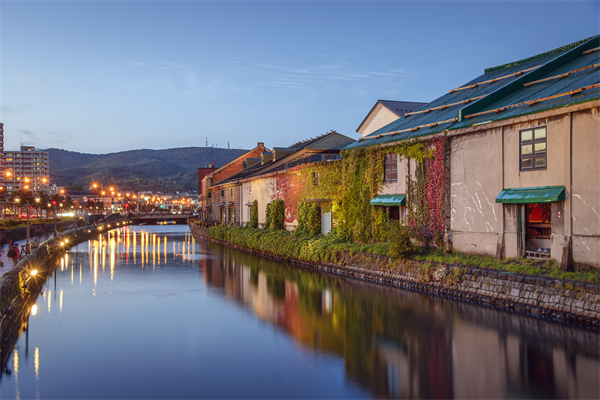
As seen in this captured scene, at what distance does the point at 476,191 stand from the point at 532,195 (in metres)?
2.82

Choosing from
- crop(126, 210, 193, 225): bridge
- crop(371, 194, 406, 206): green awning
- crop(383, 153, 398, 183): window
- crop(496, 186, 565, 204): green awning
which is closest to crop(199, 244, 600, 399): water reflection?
crop(496, 186, 565, 204): green awning

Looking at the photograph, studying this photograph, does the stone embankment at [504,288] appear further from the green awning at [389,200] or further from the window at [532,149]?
the window at [532,149]

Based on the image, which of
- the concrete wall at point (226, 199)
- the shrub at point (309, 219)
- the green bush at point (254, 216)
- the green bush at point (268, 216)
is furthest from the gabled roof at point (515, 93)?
the concrete wall at point (226, 199)

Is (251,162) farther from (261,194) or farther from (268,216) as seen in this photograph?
(268,216)

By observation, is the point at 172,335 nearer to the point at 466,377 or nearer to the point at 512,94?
the point at 466,377

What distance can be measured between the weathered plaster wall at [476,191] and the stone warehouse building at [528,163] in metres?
0.04

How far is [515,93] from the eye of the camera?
19.3m

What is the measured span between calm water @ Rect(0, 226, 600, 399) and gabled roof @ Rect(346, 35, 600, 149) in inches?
283

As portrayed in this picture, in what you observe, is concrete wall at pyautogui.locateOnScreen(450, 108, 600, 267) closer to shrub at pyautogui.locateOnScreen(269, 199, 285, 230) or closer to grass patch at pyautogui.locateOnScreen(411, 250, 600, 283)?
grass patch at pyautogui.locateOnScreen(411, 250, 600, 283)

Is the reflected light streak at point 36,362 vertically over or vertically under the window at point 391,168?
under

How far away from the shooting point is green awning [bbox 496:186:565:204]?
14547 mm

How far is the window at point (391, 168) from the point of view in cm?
2266

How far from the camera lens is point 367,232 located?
24172mm

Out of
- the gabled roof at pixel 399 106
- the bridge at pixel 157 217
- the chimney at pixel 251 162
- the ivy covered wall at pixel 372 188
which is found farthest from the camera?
the bridge at pixel 157 217
